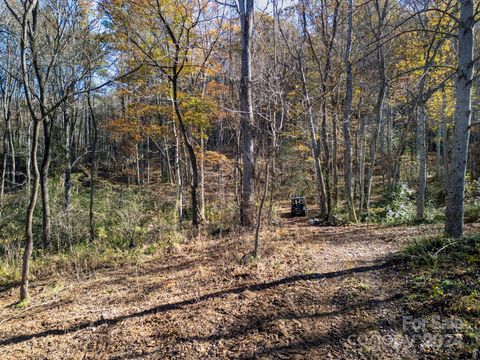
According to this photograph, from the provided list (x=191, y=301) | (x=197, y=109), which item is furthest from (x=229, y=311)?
(x=197, y=109)

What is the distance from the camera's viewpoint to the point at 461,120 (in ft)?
11.7

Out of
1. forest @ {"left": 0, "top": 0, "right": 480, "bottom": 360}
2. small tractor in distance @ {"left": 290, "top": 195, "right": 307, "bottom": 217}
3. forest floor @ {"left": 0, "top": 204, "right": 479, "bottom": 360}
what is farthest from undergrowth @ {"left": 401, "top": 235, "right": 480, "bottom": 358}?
small tractor in distance @ {"left": 290, "top": 195, "right": 307, "bottom": 217}

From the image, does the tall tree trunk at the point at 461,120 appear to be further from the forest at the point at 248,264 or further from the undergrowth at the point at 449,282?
the undergrowth at the point at 449,282

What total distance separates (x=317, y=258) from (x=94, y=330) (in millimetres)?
3455

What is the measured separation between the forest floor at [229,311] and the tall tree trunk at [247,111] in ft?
6.75

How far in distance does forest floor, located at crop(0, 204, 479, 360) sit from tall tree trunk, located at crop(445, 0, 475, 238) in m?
1.10

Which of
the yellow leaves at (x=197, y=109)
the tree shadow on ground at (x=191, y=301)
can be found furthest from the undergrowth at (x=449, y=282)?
the yellow leaves at (x=197, y=109)

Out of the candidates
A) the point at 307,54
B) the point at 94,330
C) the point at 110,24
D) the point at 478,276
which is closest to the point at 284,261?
the point at 478,276

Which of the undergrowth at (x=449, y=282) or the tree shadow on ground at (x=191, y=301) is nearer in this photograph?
the undergrowth at (x=449, y=282)

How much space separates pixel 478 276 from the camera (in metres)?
2.82

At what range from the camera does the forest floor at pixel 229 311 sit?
97.2 inches

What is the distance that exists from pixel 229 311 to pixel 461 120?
→ 4164 millimetres

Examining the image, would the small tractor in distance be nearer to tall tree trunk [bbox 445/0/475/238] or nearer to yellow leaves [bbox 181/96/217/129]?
yellow leaves [bbox 181/96/217/129]

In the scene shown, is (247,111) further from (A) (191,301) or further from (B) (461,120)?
(A) (191,301)
